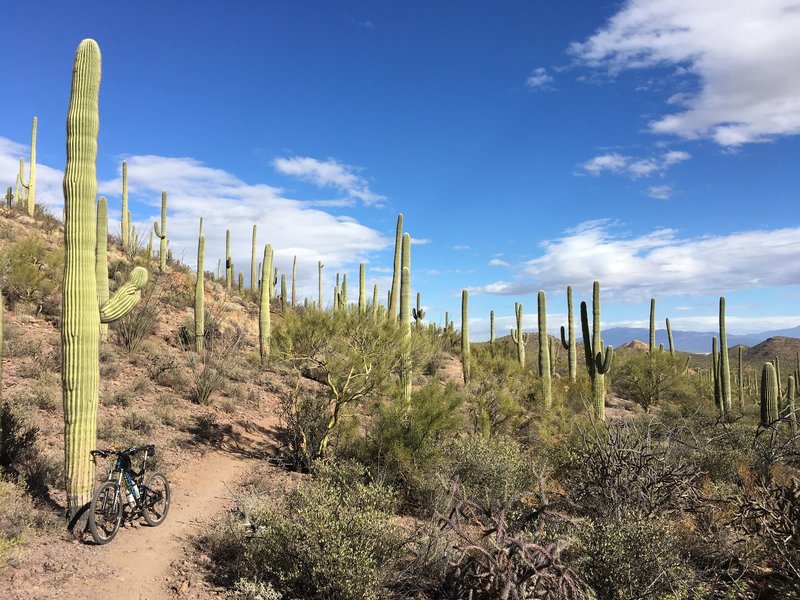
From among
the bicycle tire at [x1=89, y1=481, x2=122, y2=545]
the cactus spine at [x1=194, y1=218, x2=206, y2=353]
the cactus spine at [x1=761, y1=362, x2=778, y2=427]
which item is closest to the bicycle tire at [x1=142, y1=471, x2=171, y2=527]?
the bicycle tire at [x1=89, y1=481, x2=122, y2=545]

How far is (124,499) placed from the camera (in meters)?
7.01

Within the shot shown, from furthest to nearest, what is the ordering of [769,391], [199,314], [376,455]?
[199,314] < [769,391] < [376,455]

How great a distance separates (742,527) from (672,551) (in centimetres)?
116

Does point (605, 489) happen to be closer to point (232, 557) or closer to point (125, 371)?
point (232, 557)

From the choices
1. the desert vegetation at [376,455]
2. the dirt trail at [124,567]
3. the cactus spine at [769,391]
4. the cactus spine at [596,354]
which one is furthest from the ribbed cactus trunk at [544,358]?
the dirt trail at [124,567]

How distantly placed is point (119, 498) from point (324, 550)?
3.06 m

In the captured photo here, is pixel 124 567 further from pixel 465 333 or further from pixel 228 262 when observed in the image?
pixel 228 262

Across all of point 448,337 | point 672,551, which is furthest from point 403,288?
point 448,337

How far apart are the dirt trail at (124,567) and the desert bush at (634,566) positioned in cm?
423

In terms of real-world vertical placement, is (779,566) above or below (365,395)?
below

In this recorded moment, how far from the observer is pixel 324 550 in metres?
5.53

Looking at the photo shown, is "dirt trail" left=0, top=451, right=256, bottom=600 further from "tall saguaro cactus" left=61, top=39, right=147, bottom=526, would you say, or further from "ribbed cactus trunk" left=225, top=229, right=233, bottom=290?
"ribbed cactus trunk" left=225, top=229, right=233, bottom=290

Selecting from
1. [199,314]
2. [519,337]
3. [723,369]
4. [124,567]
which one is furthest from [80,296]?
[723,369]

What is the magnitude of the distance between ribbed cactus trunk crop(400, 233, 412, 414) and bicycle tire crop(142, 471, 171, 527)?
5.14 metres
